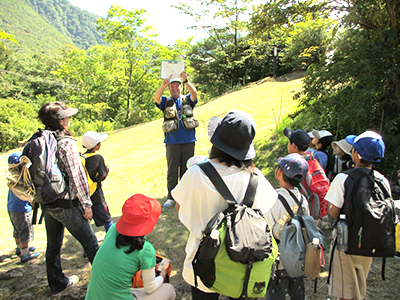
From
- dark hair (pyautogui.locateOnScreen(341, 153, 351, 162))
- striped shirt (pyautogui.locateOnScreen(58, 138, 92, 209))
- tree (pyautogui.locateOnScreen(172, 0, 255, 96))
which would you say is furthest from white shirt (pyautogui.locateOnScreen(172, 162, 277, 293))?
tree (pyautogui.locateOnScreen(172, 0, 255, 96))

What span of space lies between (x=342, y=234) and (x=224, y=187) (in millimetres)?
1188

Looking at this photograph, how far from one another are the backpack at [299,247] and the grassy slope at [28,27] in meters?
139

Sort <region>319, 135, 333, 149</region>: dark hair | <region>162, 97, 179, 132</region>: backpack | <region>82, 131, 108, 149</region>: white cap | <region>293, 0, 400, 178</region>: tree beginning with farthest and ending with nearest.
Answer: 1. <region>293, 0, 400, 178</region>: tree
2. <region>162, 97, 179, 132</region>: backpack
3. <region>319, 135, 333, 149</region>: dark hair
4. <region>82, 131, 108, 149</region>: white cap

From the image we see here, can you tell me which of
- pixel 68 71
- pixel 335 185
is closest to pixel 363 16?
pixel 335 185

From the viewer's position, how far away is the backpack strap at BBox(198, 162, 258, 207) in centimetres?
168

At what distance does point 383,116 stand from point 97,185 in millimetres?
5006

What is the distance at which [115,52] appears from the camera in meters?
21.1

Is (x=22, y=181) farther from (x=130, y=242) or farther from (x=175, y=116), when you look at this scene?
(x=175, y=116)

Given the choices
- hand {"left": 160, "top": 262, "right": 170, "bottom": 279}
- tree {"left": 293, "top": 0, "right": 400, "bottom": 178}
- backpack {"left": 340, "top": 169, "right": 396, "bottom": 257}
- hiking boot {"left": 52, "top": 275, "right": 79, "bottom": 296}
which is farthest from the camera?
tree {"left": 293, "top": 0, "right": 400, "bottom": 178}

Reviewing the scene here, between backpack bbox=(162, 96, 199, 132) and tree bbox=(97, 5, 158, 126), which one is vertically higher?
tree bbox=(97, 5, 158, 126)

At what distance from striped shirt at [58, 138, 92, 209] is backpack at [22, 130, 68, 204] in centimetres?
5

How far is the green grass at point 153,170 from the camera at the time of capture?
3986 millimetres

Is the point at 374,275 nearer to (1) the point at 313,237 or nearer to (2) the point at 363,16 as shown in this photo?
(1) the point at 313,237

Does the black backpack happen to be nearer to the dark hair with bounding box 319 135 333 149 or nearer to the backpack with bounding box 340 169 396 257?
the backpack with bounding box 340 169 396 257
